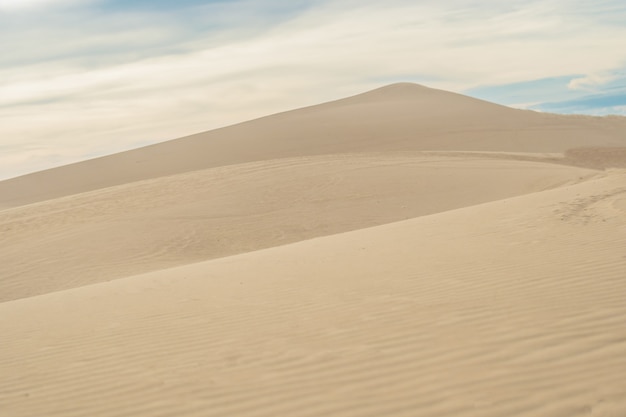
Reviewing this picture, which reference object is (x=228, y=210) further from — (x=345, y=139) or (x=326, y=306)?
(x=345, y=139)

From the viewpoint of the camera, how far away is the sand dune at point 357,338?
4125 millimetres

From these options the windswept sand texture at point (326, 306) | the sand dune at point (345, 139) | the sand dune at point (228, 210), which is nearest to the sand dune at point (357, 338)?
the windswept sand texture at point (326, 306)

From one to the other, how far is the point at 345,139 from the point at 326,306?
3789 centimetres

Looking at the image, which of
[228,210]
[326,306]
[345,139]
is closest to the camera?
[326,306]

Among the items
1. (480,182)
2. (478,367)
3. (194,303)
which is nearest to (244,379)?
(478,367)

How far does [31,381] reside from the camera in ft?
17.3

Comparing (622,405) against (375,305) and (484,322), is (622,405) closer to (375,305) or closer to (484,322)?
(484,322)

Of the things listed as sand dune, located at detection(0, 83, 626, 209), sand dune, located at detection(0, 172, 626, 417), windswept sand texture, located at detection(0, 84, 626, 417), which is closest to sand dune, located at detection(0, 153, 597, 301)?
windswept sand texture, located at detection(0, 84, 626, 417)

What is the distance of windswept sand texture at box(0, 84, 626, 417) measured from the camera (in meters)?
4.27

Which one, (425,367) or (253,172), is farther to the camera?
(253,172)

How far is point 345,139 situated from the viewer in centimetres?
4409

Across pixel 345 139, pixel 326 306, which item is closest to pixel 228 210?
pixel 326 306

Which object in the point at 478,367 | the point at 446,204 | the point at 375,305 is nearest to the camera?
the point at 478,367

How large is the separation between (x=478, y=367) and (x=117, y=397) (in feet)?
8.47
